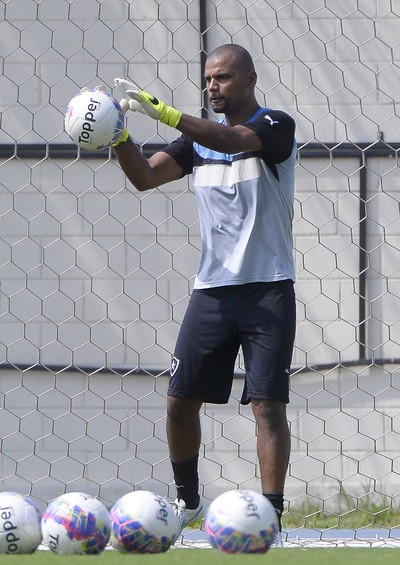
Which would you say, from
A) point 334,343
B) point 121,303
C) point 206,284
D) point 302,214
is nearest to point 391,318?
point 334,343

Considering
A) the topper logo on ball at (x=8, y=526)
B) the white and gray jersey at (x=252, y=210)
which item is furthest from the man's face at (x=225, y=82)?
the topper logo on ball at (x=8, y=526)

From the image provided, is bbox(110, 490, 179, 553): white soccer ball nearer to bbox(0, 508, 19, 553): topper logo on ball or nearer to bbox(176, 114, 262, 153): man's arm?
bbox(0, 508, 19, 553): topper logo on ball

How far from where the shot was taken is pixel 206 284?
4.73 meters

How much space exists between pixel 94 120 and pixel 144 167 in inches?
17.2

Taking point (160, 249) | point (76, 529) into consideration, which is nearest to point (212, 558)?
point (76, 529)

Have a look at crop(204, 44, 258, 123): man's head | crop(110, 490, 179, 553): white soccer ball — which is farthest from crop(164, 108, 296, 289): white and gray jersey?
crop(110, 490, 179, 553): white soccer ball

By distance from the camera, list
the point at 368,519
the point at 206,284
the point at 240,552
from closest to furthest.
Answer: the point at 240,552
the point at 206,284
the point at 368,519

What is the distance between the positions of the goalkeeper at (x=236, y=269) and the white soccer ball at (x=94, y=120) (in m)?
0.10

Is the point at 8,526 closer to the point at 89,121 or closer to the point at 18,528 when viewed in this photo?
the point at 18,528

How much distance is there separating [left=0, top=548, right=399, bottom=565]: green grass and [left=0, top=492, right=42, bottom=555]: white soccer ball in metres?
0.05

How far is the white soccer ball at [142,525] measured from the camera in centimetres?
361

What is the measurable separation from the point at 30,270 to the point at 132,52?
1.28m

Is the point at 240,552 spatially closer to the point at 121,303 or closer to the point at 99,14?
the point at 121,303

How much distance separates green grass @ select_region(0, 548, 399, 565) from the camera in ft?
11.0
